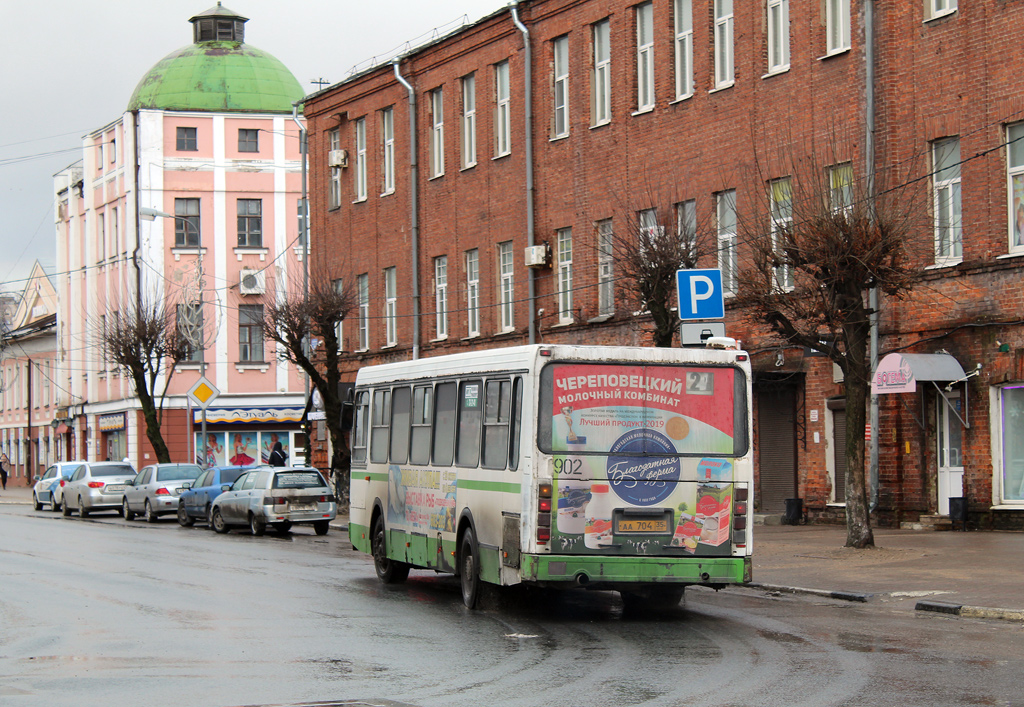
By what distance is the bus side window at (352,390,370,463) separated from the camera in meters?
18.9

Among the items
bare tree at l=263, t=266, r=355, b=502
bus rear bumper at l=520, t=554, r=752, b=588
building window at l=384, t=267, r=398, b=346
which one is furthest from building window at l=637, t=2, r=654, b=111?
bus rear bumper at l=520, t=554, r=752, b=588

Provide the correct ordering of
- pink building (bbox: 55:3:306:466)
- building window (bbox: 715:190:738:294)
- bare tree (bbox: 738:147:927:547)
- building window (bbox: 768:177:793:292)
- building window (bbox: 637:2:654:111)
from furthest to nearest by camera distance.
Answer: pink building (bbox: 55:3:306:466)
building window (bbox: 637:2:654:111)
building window (bbox: 715:190:738:294)
building window (bbox: 768:177:793:292)
bare tree (bbox: 738:147:927:547)

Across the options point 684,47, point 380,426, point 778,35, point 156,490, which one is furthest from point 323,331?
point 380,426

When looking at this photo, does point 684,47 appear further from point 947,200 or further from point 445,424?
point 445,424

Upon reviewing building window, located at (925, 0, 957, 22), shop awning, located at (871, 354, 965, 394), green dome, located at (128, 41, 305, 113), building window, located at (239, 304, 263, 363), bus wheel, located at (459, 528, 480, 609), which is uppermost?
green dome, located at (128, 41, 305, 113)

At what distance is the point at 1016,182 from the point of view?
2306 centimetres

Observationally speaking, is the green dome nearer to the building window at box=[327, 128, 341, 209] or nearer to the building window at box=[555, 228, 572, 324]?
the building window at box=[327, 128, 341, 209]

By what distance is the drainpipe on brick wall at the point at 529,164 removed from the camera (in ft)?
115

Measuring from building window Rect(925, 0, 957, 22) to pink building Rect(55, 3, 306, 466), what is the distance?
3810 cm

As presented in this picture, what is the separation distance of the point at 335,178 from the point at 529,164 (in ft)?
39.7

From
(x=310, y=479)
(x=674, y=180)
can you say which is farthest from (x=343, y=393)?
(x=674, y=180)

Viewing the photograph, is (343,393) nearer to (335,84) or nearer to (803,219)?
(335,84)

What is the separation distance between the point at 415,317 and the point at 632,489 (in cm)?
2716

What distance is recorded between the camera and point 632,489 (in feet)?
44.2
